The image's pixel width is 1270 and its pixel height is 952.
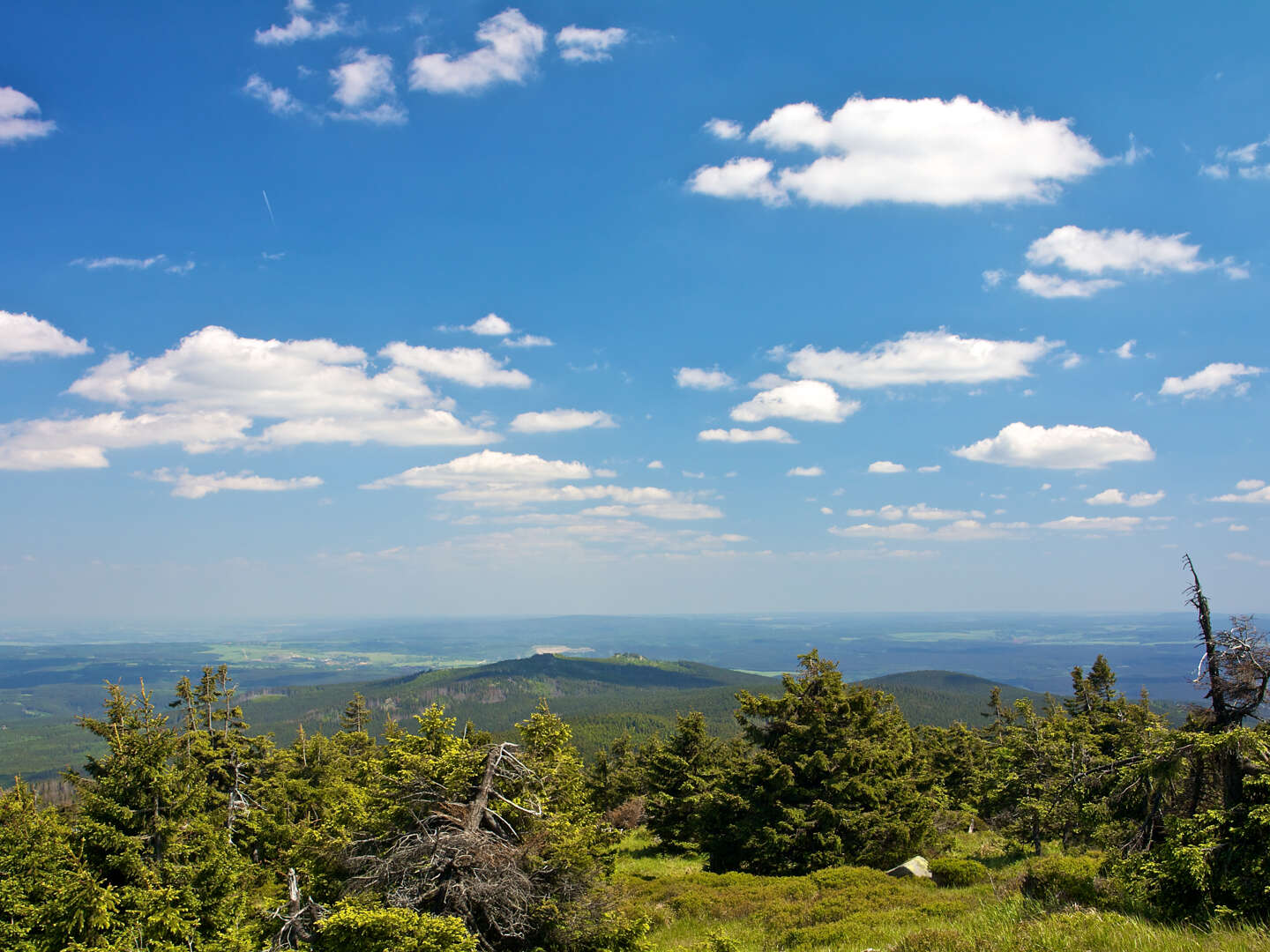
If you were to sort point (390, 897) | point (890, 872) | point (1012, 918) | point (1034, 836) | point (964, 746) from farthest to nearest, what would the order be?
point (964, 746), point (1034, 836), point (890, 872), point (1012, 918), point (390, 897)

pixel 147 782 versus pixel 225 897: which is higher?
pixel 147 782

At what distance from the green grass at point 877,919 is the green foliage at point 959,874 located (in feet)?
1.78

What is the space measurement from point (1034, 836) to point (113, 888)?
28.9 m

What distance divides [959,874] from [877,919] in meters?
6.92

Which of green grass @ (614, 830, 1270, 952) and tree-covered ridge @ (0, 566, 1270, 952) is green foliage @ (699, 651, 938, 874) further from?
green grass @ (614, 830, 1270, 952)

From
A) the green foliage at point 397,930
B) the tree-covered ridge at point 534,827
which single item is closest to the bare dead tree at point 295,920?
the tree-covered ridge at point 534,827

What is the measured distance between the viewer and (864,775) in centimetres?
2627

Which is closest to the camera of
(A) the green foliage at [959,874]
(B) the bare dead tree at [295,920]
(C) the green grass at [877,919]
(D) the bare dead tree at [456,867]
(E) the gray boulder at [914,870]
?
(C) the green grass at [877,919]

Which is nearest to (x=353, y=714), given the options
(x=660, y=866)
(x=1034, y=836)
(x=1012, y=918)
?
(x=660, y=866)

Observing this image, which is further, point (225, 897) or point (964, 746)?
point (964, 746)

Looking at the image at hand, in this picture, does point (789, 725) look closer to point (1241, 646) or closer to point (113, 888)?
point (1241, 646)

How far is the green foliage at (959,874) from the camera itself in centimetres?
1984

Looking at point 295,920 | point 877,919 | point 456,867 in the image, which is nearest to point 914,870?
point 877,919

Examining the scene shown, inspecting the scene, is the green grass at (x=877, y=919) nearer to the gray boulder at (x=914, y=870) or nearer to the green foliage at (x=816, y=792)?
the gray boulder at (x=914, y=870)
